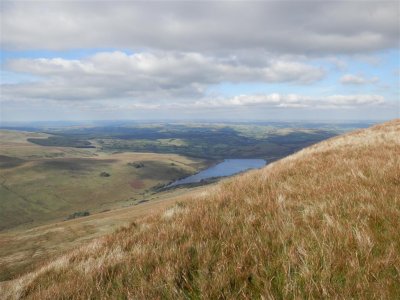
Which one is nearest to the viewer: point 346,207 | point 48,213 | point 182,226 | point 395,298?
point 395,298

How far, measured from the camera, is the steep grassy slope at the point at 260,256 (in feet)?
11.5

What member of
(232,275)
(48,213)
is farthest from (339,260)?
(48,213)

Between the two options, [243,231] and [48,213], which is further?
[48,213]

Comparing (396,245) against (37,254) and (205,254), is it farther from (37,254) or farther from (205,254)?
(37,254)

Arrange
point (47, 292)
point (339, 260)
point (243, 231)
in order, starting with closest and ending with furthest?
point (339, 260), point (47, 292), point (243, 231)

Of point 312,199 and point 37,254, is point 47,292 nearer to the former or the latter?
point 312,199

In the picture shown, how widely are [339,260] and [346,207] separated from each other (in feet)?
7.56

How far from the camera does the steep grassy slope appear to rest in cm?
350

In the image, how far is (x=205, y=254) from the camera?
4617 millimetres

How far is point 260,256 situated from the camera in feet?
13.8

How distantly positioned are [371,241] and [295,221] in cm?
144

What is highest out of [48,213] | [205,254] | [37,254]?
[205,254]

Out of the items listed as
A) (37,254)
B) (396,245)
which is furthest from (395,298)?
(37,254)

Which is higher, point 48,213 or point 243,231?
point 243,231
